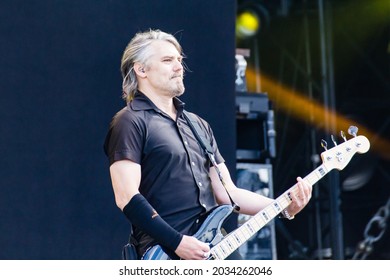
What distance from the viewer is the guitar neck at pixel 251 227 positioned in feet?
12.9

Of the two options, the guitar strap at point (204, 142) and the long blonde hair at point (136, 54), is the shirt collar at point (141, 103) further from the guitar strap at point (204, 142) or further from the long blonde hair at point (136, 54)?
the guitar strap at point (204, 142)

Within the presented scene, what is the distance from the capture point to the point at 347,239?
1002 cm

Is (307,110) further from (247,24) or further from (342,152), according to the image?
(342,152)

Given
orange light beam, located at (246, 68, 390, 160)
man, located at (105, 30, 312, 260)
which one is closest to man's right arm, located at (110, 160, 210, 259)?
man, located at (105, 30, 312, 260)

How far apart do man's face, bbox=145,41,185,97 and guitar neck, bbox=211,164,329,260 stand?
0.66 m

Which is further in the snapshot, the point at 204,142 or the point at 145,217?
the point at 204,142

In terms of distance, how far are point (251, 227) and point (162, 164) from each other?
50 centimetres

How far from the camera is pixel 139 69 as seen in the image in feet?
13.8

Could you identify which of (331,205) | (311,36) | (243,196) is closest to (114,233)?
(243,196)

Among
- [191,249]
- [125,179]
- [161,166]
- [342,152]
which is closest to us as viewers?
[191,249]

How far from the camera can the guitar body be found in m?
3.87

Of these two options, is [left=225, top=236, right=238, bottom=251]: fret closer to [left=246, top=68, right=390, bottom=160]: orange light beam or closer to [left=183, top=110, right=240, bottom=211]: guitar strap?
[left=183, top=110, right=240, bottom=211]: guitar strap

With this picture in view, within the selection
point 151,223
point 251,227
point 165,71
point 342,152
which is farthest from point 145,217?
point 342,152

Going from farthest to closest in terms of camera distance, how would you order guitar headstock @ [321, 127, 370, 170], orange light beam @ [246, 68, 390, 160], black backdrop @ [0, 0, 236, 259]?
orange light beam @ [246, 68, 390, 160] → black backdrop @ [0, 0, 236, 259] → guitar headstock @ [321, 127, 370, 170]
